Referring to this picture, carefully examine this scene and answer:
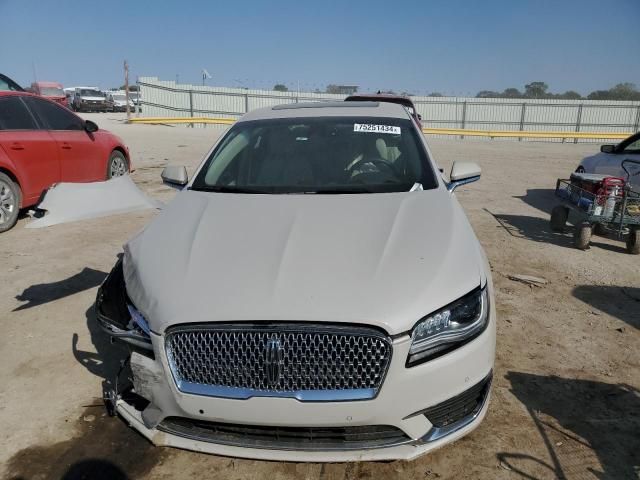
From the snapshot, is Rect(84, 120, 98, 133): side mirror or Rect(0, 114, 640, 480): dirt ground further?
Rect(84, 120, 98, 133): side mirror

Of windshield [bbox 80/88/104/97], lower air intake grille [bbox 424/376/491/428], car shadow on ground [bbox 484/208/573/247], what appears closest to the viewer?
lower air intake grille [bbox 424/376/491/428]

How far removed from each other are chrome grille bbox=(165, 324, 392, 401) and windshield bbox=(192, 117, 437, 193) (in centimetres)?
143

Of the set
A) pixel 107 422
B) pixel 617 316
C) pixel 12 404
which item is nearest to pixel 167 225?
pixel 107 422

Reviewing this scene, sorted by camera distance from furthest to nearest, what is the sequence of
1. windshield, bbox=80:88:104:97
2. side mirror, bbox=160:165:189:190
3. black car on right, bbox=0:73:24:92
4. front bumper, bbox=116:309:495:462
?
windshield, bbox=80:88:104:97, black car on right, bbox=0:73:24:92, side mirror, bbox=160:165:189:190, front bumper, bbox=116:309:495:462

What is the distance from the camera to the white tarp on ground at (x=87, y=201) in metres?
3.43

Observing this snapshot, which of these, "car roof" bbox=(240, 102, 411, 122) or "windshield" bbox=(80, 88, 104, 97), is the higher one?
"windshield" bbox=(80, 88, 104, 97)

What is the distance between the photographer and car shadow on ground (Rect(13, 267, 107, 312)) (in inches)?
180

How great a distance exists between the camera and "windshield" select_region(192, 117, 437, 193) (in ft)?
11.7

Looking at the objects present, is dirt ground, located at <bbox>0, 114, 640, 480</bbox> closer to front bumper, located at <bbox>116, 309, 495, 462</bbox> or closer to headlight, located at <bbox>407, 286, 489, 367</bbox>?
front bumper, located at <bbox>116, 309, 495, 462</bbox>

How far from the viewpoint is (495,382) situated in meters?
3.31

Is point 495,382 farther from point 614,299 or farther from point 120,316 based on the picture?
point 120,316

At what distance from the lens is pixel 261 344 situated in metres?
2.21

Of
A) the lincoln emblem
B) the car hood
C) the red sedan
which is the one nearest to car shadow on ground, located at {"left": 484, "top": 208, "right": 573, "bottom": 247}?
the car hood

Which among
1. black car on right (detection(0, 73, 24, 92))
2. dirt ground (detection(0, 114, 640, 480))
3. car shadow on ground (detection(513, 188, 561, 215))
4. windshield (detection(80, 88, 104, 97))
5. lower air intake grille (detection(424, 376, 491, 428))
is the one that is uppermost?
windshield (detection(80, 88, 104, 97))
